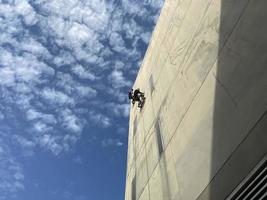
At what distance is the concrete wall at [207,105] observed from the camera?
863 centimetres

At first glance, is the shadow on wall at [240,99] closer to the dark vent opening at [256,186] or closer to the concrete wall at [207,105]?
the concrete wall at [207,105]

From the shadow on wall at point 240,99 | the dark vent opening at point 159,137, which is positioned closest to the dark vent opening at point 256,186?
the shadow on wall at point 240,99

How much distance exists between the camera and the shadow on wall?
8.20 m

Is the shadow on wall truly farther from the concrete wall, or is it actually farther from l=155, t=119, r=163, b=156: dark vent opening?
l=155, t=119, r=163, b=156: dark vent opening

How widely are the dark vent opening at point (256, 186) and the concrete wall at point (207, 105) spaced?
0.18 m

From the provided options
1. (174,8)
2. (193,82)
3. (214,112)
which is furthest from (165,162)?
(174,8)

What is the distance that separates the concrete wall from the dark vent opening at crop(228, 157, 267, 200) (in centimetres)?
18

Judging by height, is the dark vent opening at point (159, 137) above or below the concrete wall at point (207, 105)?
below

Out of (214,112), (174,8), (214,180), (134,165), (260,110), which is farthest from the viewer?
(134,165)

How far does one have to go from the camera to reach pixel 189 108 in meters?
12.6

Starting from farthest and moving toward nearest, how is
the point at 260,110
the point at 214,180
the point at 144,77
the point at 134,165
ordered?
the point at 144,77 → the point at 134,165 → the point at 214,180 → the point at 260,110

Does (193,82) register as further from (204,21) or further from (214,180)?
(214,180)

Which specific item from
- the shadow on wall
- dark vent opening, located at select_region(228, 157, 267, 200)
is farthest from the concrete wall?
dark vent opening, located at select_region(228, 157, 267, 200)

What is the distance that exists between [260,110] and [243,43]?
2.19m
